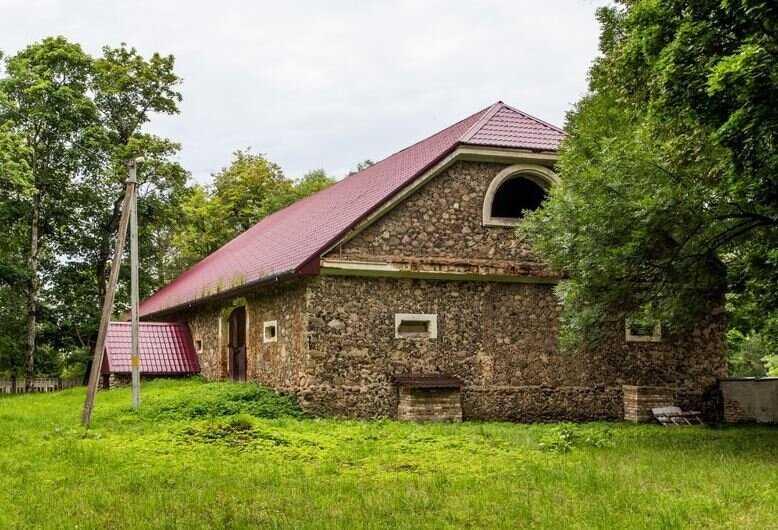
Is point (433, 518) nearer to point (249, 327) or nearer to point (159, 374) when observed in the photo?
point (249, 327)

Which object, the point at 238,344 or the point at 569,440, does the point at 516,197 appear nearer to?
the point at 569,440

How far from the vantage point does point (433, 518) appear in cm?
761

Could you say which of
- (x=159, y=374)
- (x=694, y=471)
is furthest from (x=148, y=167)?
(x=694, y=471)

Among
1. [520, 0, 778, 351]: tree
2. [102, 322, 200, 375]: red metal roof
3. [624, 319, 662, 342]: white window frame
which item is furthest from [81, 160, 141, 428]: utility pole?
[624, 319, 662, 342]: white window frame

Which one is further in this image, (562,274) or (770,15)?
(562,274)

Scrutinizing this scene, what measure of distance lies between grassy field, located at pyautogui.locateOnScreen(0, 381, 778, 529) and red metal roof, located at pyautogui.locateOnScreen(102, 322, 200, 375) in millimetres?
7963

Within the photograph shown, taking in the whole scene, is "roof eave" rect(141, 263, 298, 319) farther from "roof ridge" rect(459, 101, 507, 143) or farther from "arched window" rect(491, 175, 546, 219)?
"arched window" rect(491, 175, 546, 219)

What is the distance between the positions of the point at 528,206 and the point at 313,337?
235 inches

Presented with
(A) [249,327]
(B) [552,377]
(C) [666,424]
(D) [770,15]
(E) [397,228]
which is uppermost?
(D) [770,15]

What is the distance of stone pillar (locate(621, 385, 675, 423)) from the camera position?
17328mm

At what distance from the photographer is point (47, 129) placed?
3091 centimetres

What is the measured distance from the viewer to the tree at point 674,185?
359 inches

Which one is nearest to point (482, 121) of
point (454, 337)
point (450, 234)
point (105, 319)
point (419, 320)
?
point (450, 234)

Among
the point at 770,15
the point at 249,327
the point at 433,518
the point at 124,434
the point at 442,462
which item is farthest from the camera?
the point at 249,327
